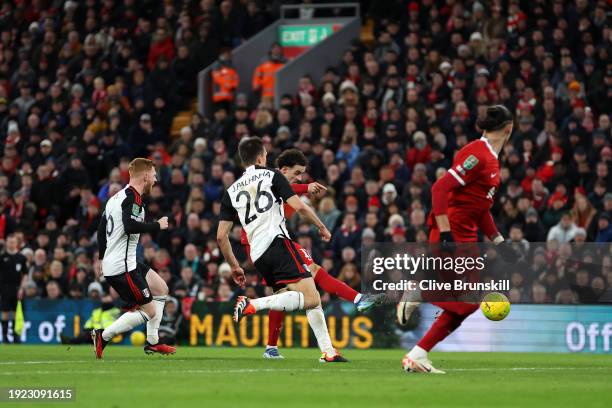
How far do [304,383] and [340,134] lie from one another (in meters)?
14.6

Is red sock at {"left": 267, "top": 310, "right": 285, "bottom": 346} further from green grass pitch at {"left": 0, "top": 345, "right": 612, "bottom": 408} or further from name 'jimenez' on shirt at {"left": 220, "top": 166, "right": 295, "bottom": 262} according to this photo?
name 'jimenez' on shirt at {"left": 220, "top": 166, "right": 295, "bottom": 262}

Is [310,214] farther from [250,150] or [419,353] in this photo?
[419,353]

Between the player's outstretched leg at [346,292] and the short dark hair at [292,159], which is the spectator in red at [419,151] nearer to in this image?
the player's outstretched leg at [346,292]

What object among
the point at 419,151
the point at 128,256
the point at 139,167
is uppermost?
the point at 419,151

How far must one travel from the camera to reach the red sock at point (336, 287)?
47.6ft

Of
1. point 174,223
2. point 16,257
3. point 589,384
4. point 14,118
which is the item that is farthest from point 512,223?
point 14,118

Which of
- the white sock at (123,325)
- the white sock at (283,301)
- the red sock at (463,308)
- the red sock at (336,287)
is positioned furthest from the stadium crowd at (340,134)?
the red sock at (463,308)

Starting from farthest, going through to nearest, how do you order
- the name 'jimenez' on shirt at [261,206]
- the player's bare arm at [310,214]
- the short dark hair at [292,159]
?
the short dark hair at [292,159] < the name 'jimenez' on shirt at [261,206] < the player's bare arm at [310,214]

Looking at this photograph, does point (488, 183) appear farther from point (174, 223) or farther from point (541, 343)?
point (174, 223)

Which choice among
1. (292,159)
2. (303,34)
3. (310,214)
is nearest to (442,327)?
(310,214)

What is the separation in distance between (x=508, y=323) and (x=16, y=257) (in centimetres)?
923

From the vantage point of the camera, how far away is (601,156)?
21562mm

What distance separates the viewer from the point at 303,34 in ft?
98.5

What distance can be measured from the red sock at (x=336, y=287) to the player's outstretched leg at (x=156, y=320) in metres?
1.80
